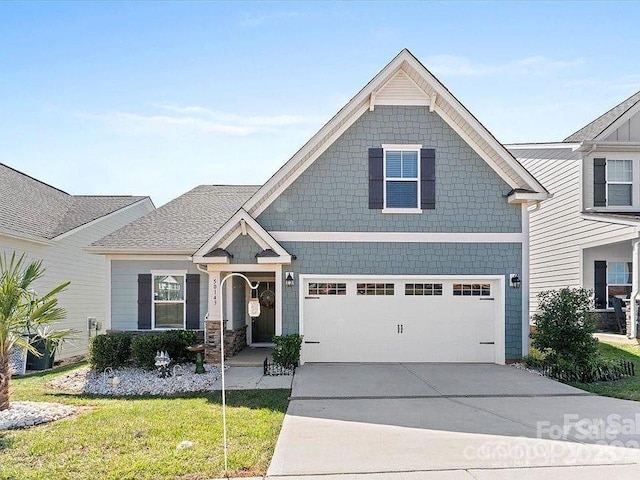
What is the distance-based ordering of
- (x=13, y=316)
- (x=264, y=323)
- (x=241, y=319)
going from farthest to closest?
(x=264, y=323) → (x=241, y=319) → (x=13, y=316)

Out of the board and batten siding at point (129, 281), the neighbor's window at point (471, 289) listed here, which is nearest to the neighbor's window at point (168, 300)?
the board and batten siding at point (129, 281)

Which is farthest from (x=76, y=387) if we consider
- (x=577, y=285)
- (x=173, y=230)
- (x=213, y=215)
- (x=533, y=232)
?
(x=533, y=232)

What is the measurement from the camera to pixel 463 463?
20.1 ft

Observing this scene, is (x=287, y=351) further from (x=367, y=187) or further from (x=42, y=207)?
(x=42, y=207)

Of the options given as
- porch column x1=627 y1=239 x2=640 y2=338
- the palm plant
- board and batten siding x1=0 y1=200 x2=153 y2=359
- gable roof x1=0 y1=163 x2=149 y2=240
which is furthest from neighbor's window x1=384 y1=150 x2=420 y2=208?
gable roof x1=0 y1=163 x2=149 y2=240

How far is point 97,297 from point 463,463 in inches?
708

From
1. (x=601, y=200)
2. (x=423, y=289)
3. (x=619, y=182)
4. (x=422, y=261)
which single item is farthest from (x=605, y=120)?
(x=423, y=289)

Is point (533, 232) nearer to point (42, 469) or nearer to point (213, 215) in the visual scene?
point (213, 215)

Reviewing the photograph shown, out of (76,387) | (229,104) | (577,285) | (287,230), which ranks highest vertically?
(229,104)

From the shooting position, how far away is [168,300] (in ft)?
47.0

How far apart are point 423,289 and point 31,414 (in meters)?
9.14

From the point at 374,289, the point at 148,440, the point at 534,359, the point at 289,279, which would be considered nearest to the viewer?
the point at 148,440

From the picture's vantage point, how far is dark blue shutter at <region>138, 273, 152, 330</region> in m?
14.2

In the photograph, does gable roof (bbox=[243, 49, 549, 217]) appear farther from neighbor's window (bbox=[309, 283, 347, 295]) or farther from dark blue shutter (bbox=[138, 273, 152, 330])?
dark blue shutter (bbox=[138, 273, 152, 330])
